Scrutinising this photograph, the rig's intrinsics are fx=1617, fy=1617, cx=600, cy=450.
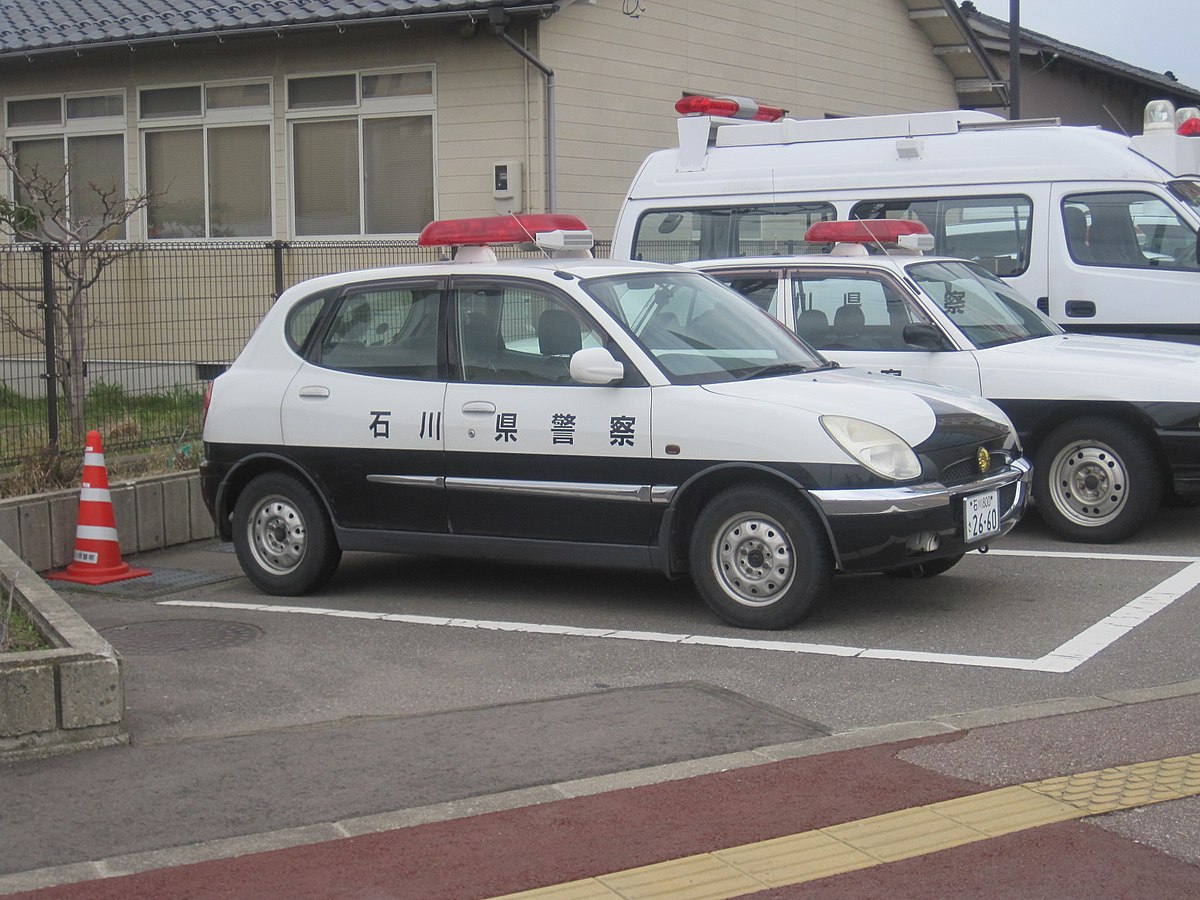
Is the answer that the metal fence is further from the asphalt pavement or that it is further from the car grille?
the car grille

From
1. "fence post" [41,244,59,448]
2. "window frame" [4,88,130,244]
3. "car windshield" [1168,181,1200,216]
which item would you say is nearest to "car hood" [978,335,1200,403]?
"car windshield" [1168,181,1200,216]

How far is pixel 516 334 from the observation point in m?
8.11

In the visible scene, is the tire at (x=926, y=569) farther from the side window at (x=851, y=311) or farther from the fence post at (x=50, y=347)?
the fence post at (x=50, y=347)

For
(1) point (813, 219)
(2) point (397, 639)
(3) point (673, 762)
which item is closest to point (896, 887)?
(3) point (673, 762)

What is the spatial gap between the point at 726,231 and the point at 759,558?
5.40m

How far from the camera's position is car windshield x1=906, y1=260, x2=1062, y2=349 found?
9859 millimetres

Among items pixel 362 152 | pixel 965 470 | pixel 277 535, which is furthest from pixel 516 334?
pixel 362 152

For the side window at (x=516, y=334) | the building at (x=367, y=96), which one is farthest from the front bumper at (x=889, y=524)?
the building at (x=367, y=96)

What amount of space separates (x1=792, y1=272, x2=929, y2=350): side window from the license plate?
234 centimetres

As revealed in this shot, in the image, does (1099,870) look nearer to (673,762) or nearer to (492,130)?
(673,762)

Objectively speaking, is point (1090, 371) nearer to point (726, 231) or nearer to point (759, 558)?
point (759, 558)

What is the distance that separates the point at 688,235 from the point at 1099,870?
865 centimetres

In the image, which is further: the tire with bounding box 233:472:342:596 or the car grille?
the tire with bounding box 233:472:342:596

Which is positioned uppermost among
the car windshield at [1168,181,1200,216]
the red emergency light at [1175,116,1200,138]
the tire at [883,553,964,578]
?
the red emergency light at [1175,116,1200,138]
